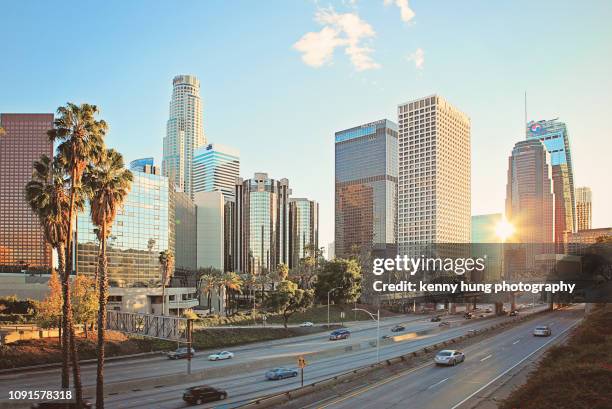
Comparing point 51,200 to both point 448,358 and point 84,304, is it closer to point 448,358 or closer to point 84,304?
point 84,304

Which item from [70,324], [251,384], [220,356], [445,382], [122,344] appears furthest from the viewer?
[122,344]

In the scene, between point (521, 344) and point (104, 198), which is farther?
point (521, 344)

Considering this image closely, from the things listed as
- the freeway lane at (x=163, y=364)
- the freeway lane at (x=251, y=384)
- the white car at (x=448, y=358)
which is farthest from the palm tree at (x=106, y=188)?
the white car at (x=448, y=358)

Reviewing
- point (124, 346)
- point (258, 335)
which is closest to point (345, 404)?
point (124, 346)

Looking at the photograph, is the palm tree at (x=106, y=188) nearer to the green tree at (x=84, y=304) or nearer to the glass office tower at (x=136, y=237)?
the green tree at (x=84, y=304)

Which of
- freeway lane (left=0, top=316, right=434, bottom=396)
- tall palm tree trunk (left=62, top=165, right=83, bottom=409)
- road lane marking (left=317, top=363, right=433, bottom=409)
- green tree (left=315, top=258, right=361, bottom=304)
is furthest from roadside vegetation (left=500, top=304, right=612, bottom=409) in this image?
green tree (left=315, top=258, right=361, bottom=304)

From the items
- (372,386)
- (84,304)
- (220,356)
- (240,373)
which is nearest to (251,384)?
(240,373)

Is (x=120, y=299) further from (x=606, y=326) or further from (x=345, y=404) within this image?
(x=606, y=326)
